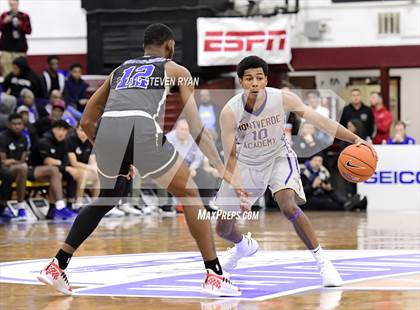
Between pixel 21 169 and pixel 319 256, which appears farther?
pixel 21 169

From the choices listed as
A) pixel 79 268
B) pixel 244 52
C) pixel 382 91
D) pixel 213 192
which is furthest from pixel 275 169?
pixel 382 91

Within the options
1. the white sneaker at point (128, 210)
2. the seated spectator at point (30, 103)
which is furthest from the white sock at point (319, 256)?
the seated spectator at point (30, 103)

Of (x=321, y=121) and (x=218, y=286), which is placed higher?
(x=321, y=121)

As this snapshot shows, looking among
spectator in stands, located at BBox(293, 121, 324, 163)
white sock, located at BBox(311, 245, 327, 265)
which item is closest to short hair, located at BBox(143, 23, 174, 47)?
white sock, located at BBox(311, 245, 327, 265)

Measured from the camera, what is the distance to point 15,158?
15516 mm

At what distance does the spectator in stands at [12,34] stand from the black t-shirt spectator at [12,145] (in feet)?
11.7

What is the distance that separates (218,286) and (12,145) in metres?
9.11

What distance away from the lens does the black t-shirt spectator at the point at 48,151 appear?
1581 cm

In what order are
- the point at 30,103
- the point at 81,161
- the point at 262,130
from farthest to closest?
the point at 30,103 < the point at 81,161 < the point at 262,130

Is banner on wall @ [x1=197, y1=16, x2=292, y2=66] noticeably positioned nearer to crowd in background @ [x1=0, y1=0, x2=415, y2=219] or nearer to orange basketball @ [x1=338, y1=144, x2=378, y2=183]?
crowd in background @ [x1=0, y1=0, x2=415, y2=219]

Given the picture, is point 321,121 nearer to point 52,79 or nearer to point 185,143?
point 185,143

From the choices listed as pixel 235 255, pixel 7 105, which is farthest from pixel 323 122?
pixel 7 105

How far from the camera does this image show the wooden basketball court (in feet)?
22.0

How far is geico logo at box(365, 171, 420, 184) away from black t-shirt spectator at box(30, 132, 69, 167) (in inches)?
211
